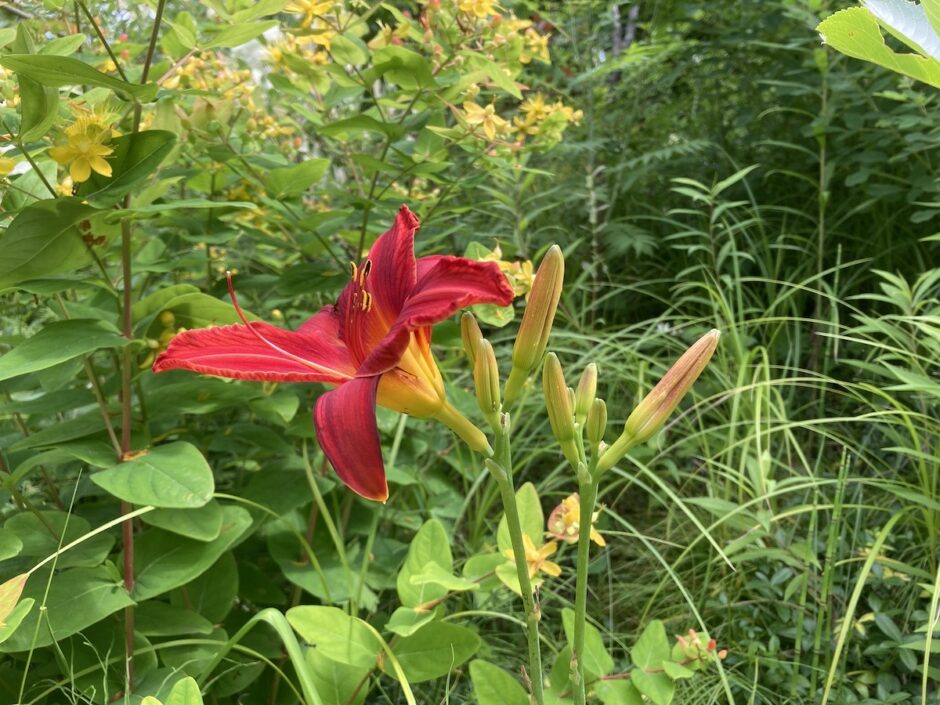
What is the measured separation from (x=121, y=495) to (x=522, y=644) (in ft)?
2.65

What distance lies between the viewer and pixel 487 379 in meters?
0.66

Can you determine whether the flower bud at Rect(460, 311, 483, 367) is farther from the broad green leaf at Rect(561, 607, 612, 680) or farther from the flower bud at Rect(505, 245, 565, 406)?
the broad green leaf at Rect(561, 607, 612, 680)

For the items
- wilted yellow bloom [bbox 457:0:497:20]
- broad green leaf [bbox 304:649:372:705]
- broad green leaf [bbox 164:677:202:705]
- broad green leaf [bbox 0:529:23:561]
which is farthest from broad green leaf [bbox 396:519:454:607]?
wilted yellow bloom [bbox 457:0:497:20]

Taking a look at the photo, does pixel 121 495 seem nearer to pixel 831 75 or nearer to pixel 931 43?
pixel 931 43

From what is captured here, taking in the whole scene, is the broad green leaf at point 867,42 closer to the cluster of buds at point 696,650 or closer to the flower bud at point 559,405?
the flower bud at point 559,405

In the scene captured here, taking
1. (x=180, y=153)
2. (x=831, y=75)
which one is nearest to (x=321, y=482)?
(x=180, y=153)

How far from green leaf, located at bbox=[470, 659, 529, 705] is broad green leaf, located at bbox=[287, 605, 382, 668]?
5.5 inches

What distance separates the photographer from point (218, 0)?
1091mm

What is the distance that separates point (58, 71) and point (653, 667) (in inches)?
39.2

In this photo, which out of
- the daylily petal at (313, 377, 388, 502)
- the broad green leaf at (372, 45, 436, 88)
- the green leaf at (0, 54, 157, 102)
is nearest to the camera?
the daylily petal at (313, 377, 388, 502)

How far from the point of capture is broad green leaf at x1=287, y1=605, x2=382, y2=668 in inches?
35.0

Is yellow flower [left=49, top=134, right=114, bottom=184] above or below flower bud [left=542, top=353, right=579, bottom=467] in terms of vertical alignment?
above

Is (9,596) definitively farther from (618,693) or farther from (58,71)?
(618,693)

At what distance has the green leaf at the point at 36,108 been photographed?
848mm
